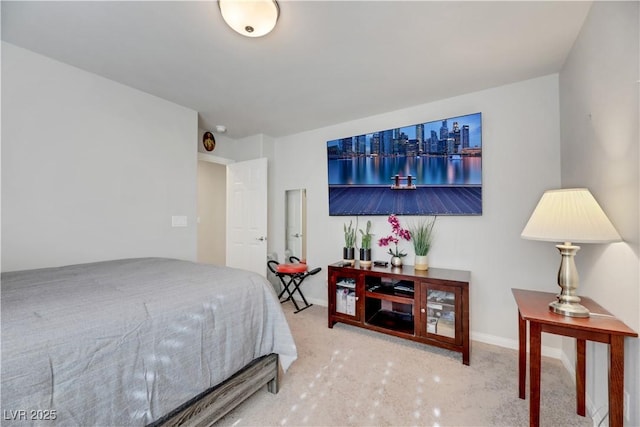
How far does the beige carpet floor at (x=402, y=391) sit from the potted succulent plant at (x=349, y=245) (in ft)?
3.17

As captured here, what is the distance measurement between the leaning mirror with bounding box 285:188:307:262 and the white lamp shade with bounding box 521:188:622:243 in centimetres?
294

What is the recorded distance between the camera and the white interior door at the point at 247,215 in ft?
12.3

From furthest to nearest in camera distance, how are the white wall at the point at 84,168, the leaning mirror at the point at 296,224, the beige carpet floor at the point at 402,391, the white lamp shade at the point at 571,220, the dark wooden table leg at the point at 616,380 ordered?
the leaning mirror at the point at 296,224, the white wall at the point at 84,168, the beige carpet floor at the point at 402,391, the white lamp shade at the point at 571,220, the dark wooden table leg at the point at 616,380

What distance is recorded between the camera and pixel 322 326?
2961 millimetres

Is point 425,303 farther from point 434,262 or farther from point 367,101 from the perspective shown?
point 367,101

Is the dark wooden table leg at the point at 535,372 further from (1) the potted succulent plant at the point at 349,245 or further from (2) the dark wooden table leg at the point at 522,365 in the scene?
(1) the potted succulent plant at the point at 349,245

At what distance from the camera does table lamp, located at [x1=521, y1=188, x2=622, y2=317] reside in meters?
1.26

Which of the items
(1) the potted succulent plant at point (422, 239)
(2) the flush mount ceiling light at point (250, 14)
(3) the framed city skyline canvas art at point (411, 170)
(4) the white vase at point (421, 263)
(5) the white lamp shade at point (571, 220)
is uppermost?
(2) the flush mount ceiling light at point (250, 14)

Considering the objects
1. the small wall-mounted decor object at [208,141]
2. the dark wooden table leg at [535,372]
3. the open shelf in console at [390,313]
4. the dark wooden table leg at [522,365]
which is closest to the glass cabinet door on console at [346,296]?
the open shelf in console at [390,313]

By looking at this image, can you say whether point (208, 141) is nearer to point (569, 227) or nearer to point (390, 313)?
point (390, 313)

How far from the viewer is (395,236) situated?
10.0ft

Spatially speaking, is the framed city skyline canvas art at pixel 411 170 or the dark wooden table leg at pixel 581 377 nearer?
the dark wooden table leg at pixel 581 377

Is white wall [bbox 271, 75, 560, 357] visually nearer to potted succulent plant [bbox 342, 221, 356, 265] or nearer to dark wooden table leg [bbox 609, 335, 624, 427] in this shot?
potted succulent plant [bbox 342, 221, 356, 265]

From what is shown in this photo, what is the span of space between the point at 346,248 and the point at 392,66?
6.43 feet
